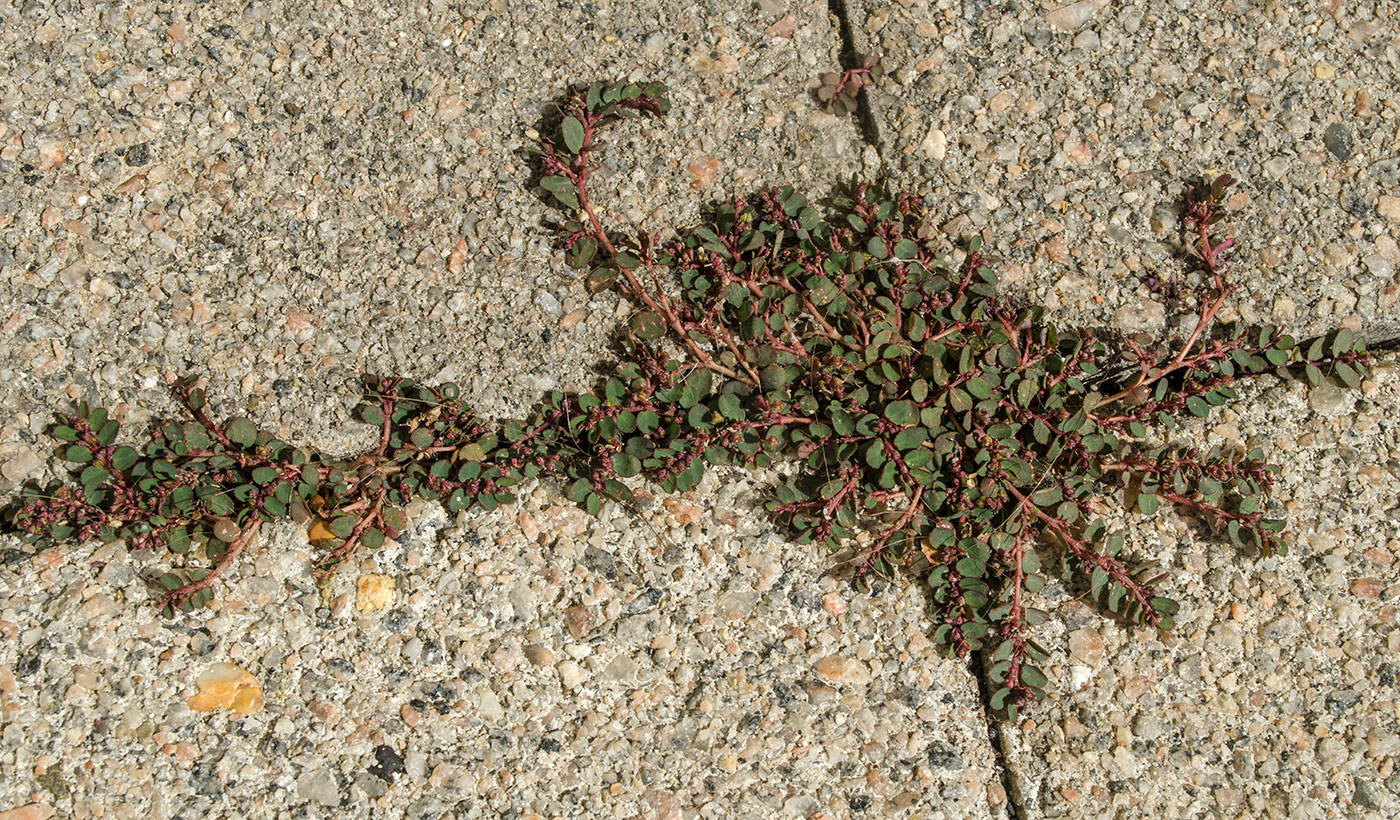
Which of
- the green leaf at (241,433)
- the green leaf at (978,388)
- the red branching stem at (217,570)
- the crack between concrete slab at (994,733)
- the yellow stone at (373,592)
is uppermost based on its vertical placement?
the green leaf at (241,433)

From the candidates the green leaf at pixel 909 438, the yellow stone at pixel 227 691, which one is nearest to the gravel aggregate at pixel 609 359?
the yellow stone at pixel 227 691

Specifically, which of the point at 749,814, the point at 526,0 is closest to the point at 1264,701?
the point at 749,814

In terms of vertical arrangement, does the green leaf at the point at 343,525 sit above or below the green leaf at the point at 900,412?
above

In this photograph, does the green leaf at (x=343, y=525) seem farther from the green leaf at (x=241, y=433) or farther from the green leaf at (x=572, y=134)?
the green leaf at (x=572, y=134)

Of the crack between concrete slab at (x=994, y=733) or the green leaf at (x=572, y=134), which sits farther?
the green leaf at (x=572, y=134)

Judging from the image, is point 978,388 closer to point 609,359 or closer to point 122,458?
point 609,359

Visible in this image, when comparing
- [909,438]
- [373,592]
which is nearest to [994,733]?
[909,438]

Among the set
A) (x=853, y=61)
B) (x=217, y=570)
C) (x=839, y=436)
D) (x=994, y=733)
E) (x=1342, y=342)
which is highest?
(x=853, y=61)
